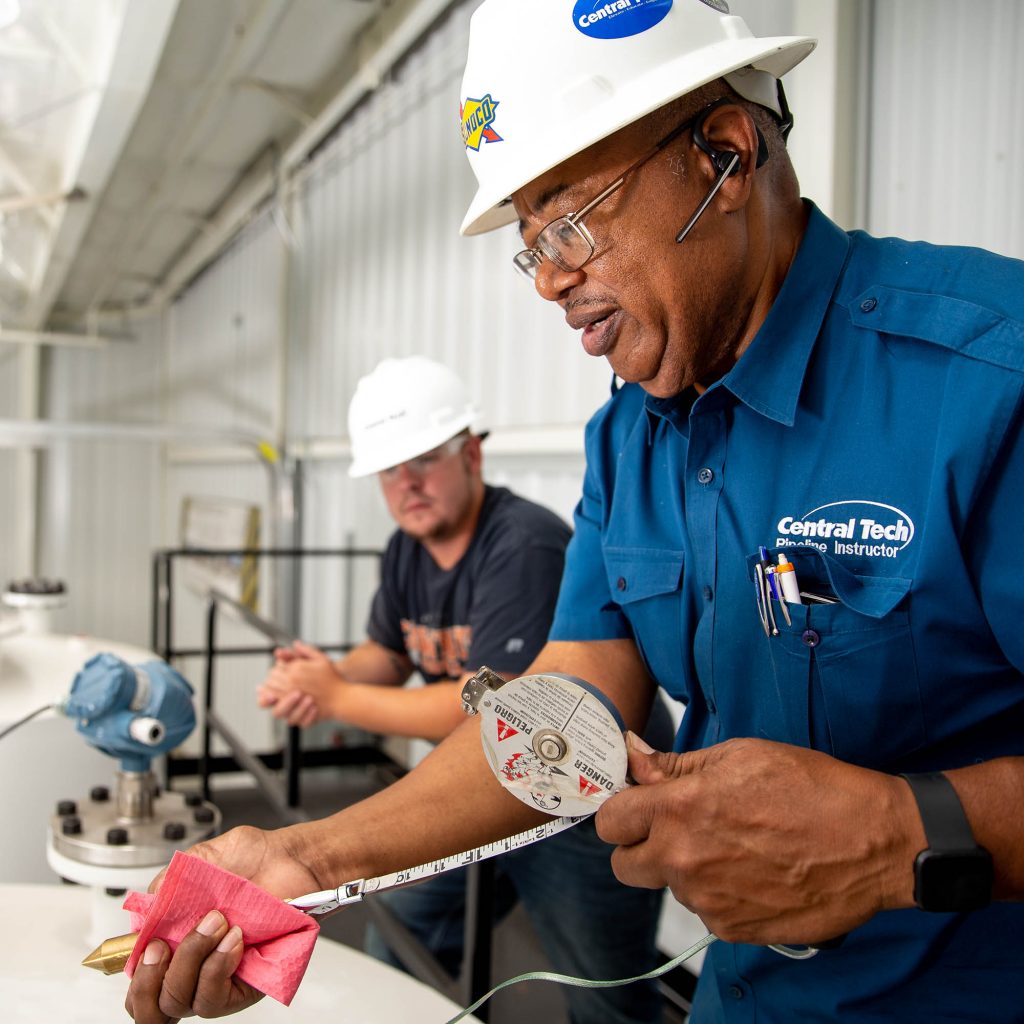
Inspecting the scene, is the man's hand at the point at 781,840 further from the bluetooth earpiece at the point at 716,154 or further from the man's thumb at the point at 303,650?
the man's thumb at the point at 303,650

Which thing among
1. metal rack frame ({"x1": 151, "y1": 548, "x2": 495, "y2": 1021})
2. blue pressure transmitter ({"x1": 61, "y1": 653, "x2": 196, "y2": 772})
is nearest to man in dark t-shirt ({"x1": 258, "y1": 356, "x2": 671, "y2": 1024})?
metal rack frame ({"x1": 151, "y1": 548, "x2": 495, "y2": 1021})

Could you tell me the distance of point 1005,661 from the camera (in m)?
0.87

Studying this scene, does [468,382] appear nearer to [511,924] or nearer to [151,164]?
[511,924]

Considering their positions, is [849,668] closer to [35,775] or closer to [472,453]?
[472,453]

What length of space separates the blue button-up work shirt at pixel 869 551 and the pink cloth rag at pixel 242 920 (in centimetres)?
51

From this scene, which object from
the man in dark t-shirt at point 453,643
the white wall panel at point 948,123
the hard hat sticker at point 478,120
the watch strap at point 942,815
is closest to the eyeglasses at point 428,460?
the man in dark t-shirt at point 453,643

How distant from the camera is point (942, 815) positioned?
728 millimetres

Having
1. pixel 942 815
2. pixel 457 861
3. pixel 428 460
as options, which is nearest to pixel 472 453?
pixel 428 460

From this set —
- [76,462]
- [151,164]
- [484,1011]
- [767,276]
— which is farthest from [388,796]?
[76,462]

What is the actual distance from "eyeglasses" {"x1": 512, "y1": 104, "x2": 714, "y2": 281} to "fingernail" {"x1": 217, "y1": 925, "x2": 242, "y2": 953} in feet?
2.39

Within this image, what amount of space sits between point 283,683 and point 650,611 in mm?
1403

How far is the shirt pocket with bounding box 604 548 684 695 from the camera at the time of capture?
1084mm

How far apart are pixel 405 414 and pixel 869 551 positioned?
152 centimetres

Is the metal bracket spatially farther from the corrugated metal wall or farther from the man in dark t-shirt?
the corrugated metal wall
